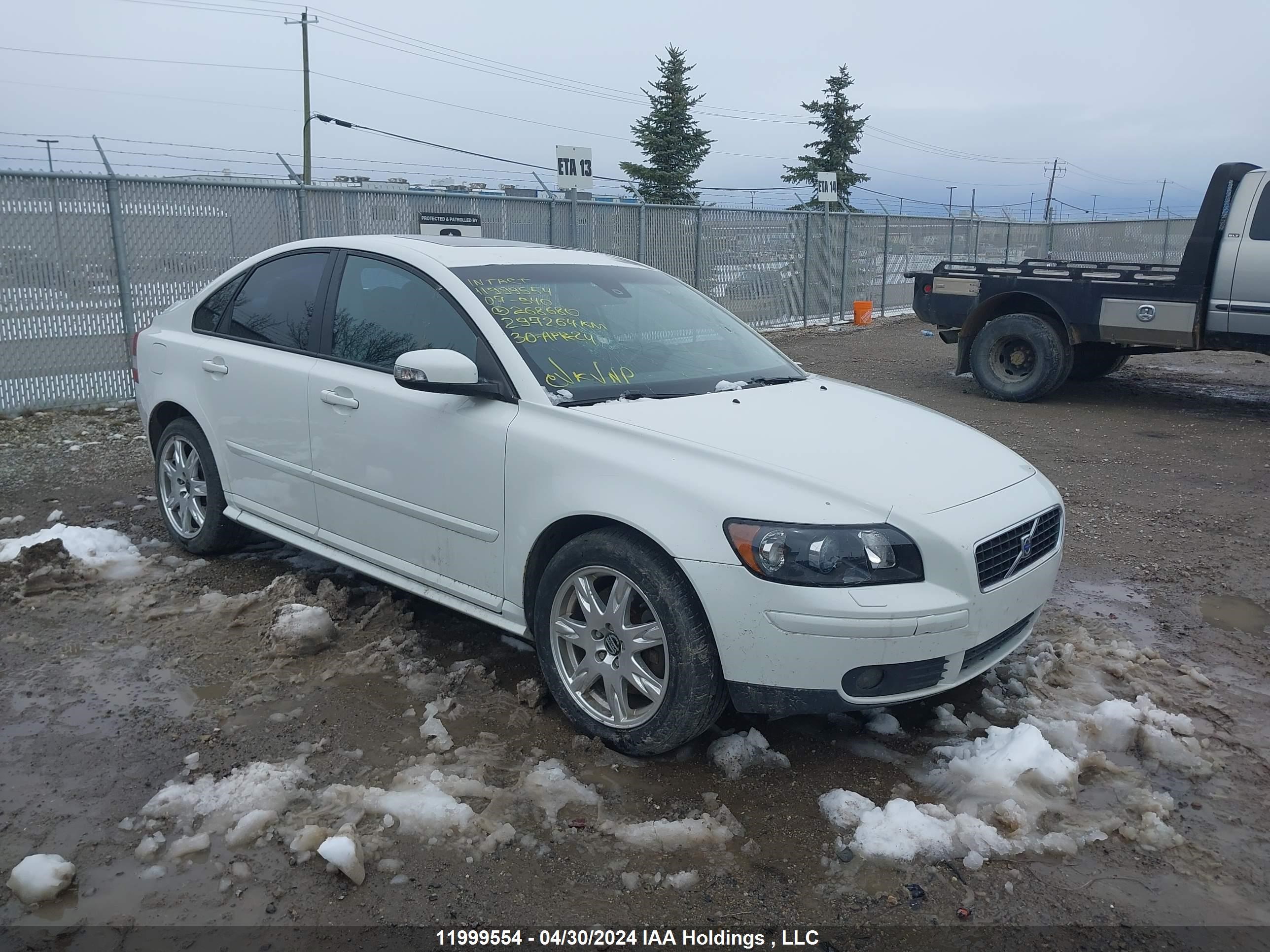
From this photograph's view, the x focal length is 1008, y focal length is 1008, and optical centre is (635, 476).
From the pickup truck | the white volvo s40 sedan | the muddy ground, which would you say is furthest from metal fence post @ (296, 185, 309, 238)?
the pickup truck

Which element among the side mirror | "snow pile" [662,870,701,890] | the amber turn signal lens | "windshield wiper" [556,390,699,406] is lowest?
"snow pile" [662,870,701,890]

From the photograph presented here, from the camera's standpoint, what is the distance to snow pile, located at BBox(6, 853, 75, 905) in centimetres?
262

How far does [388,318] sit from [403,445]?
2.00ft

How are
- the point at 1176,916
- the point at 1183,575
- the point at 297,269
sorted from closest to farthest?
the point at 1176,916 → the point at 297,269 → the point at 1183,575

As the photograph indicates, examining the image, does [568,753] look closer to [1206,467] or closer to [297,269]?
[297,269]

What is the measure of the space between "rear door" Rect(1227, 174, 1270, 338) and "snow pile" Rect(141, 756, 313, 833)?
8884 mm

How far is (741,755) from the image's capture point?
10.9 feet

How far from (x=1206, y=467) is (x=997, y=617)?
17.7 feet

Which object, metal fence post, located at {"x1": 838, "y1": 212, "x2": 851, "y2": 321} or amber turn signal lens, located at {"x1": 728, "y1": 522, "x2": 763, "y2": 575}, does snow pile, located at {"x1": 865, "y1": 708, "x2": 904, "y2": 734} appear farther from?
metal fence post, located at {"x1": 838, "y1": 212, "x2": 851, "y2": 321}

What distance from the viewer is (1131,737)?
3.51 m

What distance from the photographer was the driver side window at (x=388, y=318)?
393 centimetres

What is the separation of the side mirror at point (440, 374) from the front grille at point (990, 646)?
1.83 meters

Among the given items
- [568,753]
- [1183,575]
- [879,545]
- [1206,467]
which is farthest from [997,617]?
[1206,467]

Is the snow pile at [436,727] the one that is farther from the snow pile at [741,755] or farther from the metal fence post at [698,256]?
the metal fence post at [698,256]
